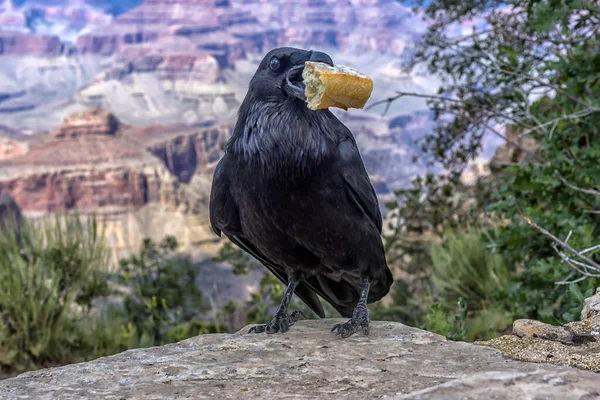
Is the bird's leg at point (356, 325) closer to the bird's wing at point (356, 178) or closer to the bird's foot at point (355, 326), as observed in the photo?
the bird's foot at point (355, 326)

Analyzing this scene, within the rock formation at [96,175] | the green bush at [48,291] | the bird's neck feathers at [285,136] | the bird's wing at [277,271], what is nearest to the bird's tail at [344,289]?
the bird's wing at [277,271]

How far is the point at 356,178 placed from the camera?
9.98 feet

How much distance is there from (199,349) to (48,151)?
72190 mm

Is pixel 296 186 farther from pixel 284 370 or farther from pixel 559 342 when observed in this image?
pixel 559 342

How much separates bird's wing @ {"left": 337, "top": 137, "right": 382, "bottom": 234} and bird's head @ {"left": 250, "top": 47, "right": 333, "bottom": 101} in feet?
1.20

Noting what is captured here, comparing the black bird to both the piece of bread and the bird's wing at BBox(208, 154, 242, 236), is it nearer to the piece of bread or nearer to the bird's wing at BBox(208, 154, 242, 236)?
the bird's wing at BBox(208, 154, 242, 236)

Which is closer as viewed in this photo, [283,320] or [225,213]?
[283,320]

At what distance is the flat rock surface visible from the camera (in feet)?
6.63

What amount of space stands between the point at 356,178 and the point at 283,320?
30.3 inches

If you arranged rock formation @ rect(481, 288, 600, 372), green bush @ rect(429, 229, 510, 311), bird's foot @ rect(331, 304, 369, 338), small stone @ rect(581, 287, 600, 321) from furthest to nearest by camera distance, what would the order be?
green bush @ rect(429, 229, 510, 311), bird's foot @ rect(331, 304, 369, 338), small stone @ rect(581, 287, 600, 321), rock formation @ rect(481, 288, 600, 372)

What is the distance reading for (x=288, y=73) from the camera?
288 cm

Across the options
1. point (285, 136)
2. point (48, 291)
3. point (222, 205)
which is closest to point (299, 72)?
point (285, 136)

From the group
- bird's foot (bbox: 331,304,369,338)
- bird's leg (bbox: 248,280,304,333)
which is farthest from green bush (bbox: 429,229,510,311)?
bird's foot (bbox: 331,304,369,338)

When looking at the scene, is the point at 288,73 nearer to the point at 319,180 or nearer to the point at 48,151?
the point at 319,180
